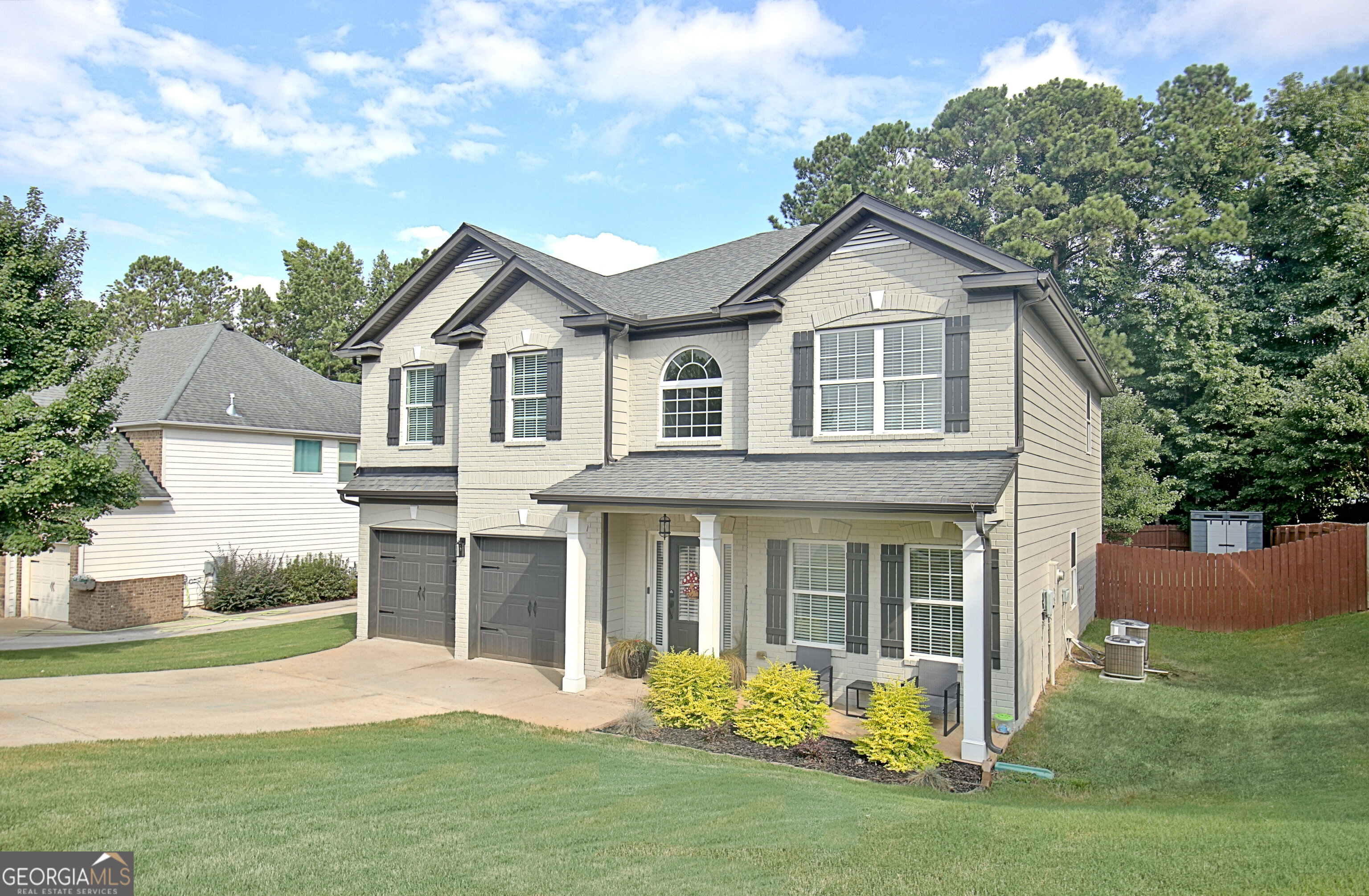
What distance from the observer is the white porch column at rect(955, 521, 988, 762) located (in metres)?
9.30

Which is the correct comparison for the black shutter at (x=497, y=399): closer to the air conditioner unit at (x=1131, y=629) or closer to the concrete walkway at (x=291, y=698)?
the concrete walkway at (x=291, y=698)

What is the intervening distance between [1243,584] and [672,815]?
15.4 m

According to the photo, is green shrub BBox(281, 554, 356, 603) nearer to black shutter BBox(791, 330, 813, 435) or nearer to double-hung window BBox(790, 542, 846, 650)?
double-hung window BBox(790, 542, 846, 650)

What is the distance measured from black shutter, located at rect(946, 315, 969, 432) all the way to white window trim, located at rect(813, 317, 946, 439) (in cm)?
6

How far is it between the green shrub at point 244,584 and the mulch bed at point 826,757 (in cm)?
1499

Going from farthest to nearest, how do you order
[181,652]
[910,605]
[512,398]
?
1. [181,652]
2. [512,398]
3. [910,605]

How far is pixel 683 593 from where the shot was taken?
13719 mm

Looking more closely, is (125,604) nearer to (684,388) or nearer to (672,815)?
(684,388)

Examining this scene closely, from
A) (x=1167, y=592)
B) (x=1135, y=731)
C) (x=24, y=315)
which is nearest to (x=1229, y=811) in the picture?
(x=1135, y=731)

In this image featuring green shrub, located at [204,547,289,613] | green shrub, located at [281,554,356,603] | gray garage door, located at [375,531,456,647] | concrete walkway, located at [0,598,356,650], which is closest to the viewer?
gray garage door, located at [375,531,456,647]

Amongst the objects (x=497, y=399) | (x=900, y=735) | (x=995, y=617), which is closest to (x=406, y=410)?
(x=497, y=399)

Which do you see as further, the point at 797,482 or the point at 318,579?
the point at 318,579

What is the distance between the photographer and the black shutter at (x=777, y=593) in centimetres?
1223

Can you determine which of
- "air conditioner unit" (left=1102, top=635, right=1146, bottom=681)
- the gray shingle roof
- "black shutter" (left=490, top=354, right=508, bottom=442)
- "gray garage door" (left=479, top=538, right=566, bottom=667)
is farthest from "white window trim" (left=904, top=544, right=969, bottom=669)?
the gray shingle roof
